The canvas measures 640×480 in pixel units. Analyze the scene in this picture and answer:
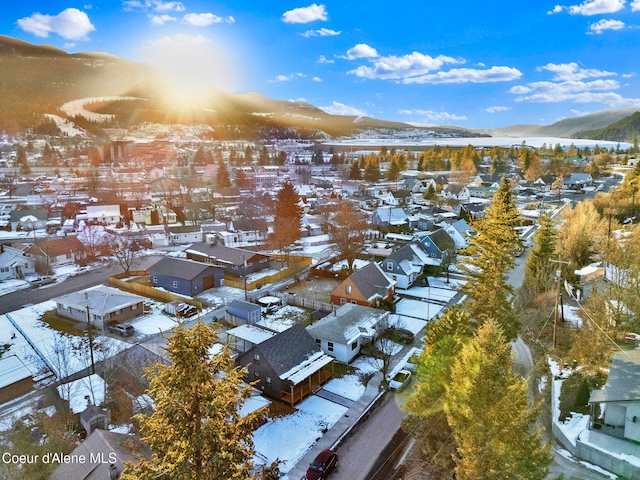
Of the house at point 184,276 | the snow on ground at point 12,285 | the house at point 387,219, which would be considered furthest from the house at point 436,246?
the snow on ground at point 12,285

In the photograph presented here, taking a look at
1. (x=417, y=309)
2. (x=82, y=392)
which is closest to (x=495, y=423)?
(x=82, y=392)

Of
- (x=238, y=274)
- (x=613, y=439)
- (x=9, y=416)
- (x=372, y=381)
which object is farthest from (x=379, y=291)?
(x=9, y=416)

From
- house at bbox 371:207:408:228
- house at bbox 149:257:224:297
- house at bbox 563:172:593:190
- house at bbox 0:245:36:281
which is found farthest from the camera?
house at bbox 563:172:593:190

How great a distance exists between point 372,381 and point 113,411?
475 inches

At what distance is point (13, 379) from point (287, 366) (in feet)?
41.8

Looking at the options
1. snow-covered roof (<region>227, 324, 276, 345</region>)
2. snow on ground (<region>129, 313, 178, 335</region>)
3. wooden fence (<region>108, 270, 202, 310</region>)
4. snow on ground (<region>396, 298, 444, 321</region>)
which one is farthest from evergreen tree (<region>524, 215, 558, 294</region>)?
snow on ground (<region>129, 313, 178, 335</region>)

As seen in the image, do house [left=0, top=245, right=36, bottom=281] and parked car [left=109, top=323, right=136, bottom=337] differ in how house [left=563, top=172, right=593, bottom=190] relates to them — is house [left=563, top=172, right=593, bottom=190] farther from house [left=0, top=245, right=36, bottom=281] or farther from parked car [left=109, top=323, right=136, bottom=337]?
house [left=0, top=245, right=36, bottom=281]

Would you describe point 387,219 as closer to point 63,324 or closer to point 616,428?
Result: point 63,324

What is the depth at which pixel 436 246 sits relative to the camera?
3788cm

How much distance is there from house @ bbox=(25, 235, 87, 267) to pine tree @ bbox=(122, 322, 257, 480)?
121 feet

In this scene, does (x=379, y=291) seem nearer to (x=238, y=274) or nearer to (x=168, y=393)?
(x=238, y=274)

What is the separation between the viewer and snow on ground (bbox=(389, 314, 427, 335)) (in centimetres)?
2606

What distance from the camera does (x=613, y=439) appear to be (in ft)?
49.0

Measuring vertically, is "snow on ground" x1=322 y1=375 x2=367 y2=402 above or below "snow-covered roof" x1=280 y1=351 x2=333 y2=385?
below
